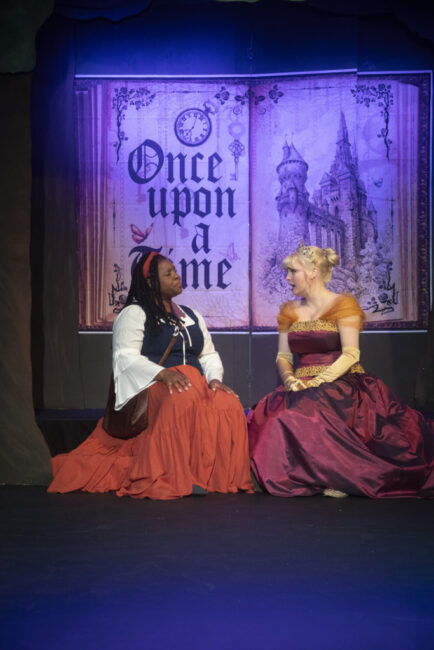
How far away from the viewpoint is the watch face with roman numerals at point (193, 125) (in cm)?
554

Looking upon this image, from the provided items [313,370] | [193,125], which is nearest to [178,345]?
[313,370]

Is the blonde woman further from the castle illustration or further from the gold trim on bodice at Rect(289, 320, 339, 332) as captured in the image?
the castle illustration

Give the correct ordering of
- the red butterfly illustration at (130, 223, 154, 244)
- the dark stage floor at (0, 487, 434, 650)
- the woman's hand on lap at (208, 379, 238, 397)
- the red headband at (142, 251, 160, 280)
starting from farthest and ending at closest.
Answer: the red butterfly illustration at (130, 223, 154, 244), the red headband at (142, 251, 160, 280), the woman's hand on lap at (208, 379, 238, 397), the dark stage floor at (0, 487, 434, 650)

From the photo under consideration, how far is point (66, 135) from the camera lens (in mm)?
5480

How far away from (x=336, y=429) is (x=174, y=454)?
2.74 feet

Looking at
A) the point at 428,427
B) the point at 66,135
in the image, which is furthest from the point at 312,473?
the point at 66,135

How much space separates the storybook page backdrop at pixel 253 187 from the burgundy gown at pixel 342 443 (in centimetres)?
174

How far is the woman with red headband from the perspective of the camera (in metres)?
3.58

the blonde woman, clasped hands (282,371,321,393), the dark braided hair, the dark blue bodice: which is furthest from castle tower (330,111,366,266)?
the dark braided hair

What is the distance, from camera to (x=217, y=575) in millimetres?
2332

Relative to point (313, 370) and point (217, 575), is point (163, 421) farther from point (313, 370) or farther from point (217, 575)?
point (217, 575)

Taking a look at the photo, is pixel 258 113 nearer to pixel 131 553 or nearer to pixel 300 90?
pixel 300 90

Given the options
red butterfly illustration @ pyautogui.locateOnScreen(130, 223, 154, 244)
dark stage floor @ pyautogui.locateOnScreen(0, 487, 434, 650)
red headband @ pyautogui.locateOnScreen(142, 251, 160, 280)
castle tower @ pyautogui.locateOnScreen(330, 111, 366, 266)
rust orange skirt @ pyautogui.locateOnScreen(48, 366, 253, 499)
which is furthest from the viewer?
red butterfly illustration @ pyautogui.locateOnScreen(130, 223, 154, 244)

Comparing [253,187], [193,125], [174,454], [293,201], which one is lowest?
[174,454]
